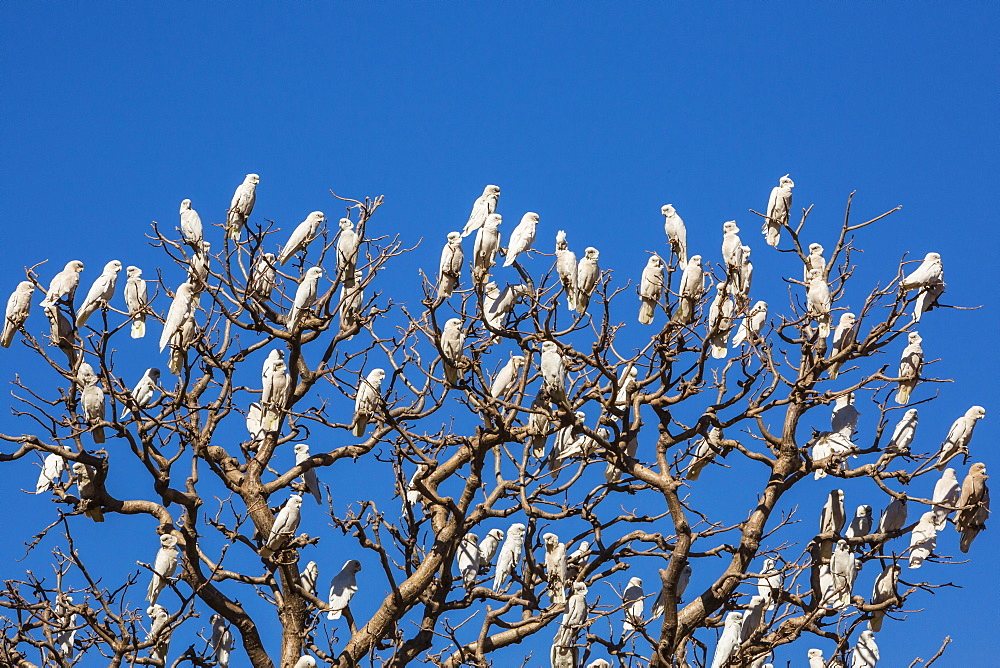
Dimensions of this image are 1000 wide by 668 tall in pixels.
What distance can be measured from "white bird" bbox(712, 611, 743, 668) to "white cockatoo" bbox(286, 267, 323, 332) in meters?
3.69

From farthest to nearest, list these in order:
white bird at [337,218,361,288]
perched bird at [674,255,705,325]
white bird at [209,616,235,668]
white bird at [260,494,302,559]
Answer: white bird at [209,616,235,668]
white bird at [337,218,361,288]
white bird at [260,494,302,559]
perched bird at [674,255,705,325]

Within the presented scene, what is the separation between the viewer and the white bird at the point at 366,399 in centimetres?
897

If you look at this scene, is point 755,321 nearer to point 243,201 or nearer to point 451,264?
point 451,264

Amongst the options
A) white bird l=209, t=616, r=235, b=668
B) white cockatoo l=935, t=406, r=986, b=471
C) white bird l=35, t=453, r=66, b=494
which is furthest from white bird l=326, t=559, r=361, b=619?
white cockatoo l=935, t=406, r=986, b=471

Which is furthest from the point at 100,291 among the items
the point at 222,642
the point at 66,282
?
the point at 222,642

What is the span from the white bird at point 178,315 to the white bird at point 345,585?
2461 millimetres

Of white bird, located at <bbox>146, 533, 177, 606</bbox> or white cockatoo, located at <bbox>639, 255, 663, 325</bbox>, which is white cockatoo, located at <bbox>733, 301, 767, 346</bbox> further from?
white bird, located at <bbox>146, 533, 177, 606</bbox>

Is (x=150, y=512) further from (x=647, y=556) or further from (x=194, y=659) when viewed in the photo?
(x=647, y=556)

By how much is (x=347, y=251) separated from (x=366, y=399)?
117cm

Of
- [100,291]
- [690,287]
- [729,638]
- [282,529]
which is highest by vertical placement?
[100,291]

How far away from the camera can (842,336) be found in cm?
969

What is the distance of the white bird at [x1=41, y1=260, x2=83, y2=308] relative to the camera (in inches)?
368

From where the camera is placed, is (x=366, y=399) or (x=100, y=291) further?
(x=100, y=291)

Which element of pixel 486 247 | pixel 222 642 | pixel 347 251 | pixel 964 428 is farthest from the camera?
pixel 222 642
